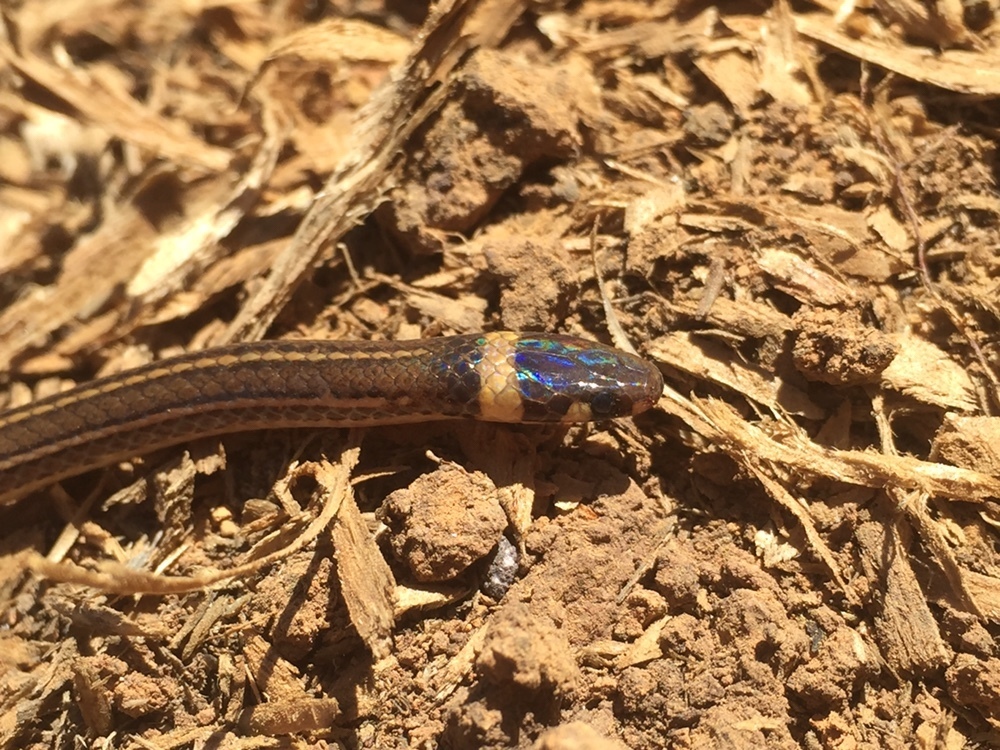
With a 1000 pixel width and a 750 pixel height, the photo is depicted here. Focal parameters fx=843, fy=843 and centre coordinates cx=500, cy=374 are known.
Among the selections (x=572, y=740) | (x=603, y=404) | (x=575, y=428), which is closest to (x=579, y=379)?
(x=603, y=404)

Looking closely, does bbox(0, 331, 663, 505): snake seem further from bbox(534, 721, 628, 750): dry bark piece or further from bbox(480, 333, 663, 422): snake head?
bbox(534, 721, 628, 750): dry bark piece

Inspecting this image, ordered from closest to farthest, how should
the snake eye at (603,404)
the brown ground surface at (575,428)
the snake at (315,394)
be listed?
the brown ground surface at (575,428), the snake eye at (603,404), the snake at (315,394)

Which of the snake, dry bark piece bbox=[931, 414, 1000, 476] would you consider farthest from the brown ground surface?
the snake

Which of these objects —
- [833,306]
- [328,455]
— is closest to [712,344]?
[833,306]

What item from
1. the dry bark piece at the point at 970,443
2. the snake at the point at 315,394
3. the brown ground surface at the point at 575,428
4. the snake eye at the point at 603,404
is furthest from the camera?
the snake at the point at 315,394

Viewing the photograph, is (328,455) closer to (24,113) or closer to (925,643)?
(925,643)

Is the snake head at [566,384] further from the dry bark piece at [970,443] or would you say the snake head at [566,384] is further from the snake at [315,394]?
the dry bark piece at [970,443]

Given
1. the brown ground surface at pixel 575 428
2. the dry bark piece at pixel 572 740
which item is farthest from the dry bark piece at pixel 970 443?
the dry bark piece at pixel 572 740

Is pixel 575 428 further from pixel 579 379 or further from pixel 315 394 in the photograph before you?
pixel 315 394

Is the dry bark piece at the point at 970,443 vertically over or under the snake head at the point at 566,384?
under
